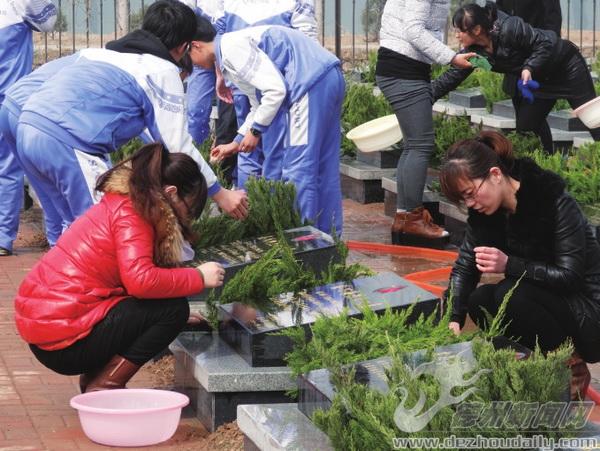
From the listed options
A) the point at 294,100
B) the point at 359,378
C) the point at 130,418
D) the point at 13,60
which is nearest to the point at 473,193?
the point at 359,378

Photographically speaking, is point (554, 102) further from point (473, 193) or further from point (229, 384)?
point (229, 384)

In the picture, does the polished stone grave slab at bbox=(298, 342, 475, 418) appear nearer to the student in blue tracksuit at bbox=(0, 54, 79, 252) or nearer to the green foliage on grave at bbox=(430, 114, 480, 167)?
the student in blue tracksuit at bbox=(0, 54, 79, 252)

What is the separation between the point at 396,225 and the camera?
9.01 meters

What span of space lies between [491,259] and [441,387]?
4.04 feet

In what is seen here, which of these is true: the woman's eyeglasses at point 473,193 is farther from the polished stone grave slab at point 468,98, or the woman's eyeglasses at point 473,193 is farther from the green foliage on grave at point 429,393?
the polished stone grave slab at point 468,98

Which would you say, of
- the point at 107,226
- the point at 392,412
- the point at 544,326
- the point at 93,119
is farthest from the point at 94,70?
the point at 392,412

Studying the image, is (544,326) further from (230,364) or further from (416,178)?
(416,178)

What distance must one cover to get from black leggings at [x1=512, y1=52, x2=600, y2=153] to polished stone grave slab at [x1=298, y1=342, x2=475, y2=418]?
4.67 metres

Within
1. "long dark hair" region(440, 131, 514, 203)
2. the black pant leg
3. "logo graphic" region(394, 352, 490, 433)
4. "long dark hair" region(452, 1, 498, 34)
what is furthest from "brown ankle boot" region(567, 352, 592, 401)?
the black pant leg

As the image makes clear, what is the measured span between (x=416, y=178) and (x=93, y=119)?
10.4 feet

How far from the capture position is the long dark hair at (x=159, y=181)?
16.9ft

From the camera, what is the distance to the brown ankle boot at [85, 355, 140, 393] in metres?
5.32

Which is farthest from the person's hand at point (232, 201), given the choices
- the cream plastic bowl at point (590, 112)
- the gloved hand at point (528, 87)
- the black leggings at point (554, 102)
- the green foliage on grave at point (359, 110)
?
the green foliage on grave at point (359, 110)

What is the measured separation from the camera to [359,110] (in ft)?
37.4
